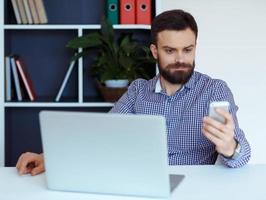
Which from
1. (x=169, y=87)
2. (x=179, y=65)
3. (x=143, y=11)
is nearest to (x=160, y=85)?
(x=169, y=87)

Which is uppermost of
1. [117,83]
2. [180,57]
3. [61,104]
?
[180,57]

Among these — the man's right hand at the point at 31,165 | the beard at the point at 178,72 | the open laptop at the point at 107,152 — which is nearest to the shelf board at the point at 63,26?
the beard at the point at 178,72

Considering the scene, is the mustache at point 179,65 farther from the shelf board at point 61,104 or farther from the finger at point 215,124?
the shelf board at point 61,104

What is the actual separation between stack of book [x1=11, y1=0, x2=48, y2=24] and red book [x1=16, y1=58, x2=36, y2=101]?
253mm

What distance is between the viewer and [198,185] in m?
1.65

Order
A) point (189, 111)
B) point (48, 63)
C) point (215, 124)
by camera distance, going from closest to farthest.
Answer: point (215, 124) → point (189, 111) → point (48, 63)

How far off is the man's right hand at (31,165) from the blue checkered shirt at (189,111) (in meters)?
0.57

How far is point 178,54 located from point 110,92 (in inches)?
42.0

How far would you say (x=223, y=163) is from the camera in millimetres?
1886

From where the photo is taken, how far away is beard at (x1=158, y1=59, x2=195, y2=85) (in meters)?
2.23

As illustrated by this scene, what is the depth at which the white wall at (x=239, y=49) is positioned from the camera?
3.63m

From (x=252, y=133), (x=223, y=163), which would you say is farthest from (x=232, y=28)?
(x=223, y=163)

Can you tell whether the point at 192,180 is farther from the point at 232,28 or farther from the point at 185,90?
the point at 232,28

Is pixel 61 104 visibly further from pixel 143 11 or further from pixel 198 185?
pixel 198 185
